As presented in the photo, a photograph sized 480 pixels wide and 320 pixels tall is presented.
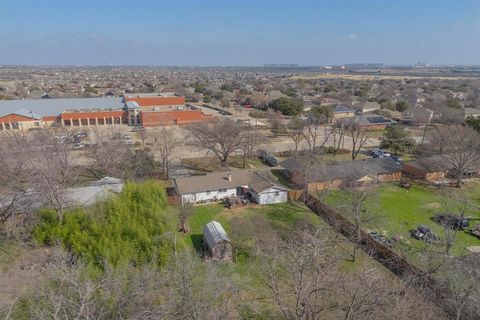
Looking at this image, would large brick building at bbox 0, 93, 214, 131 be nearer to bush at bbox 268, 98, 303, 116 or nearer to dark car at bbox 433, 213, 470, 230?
bush at bbox 268, 98, 303, 116

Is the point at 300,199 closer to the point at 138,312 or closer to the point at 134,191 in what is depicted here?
the point at 134,191

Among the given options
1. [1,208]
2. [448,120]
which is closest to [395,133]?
[448,120]

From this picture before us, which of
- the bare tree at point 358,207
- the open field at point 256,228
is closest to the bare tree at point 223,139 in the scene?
the open field at point 256,228

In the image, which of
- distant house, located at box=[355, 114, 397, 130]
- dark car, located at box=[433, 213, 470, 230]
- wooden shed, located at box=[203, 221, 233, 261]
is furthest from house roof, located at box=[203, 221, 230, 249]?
distant house, located at box=[355, 114, 397, 130]

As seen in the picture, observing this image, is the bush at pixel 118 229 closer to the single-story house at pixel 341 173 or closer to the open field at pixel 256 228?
the open field at pixel 256 228

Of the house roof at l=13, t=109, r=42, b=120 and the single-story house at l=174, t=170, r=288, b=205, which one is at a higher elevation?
the house roof at l=13, t=109, r=42, b=120

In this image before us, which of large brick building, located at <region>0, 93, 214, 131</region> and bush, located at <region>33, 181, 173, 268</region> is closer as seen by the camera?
bush, located at <region>33, 181, 173, 268</region>

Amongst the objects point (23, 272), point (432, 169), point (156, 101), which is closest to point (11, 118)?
point (156, 101)
